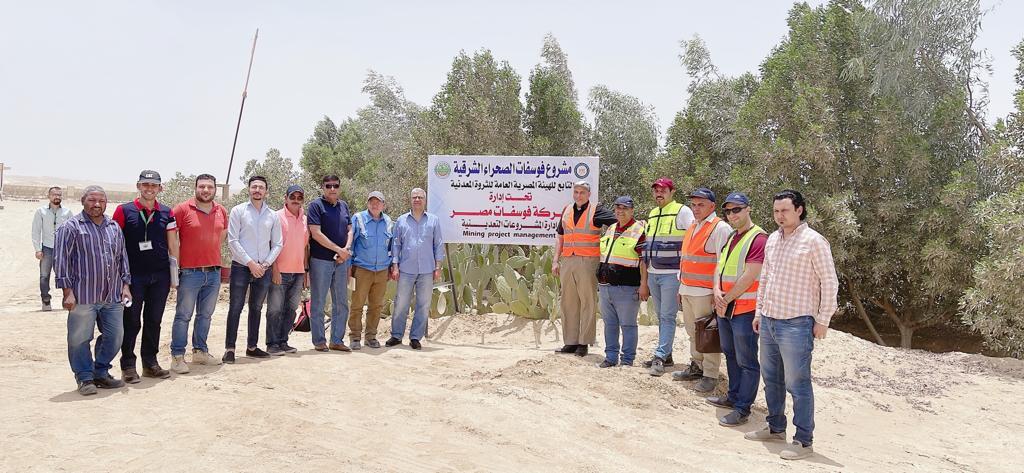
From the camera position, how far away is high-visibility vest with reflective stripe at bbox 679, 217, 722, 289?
549 centimetres

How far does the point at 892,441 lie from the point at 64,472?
5275 mm

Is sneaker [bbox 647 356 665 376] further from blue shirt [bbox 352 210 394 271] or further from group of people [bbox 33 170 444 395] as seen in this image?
blue shirt [bbox 352 210 394 271]

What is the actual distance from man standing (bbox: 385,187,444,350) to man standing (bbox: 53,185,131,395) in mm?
2713

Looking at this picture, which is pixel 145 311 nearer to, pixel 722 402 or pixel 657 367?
pixel 657 367

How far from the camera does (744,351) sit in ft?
16.0

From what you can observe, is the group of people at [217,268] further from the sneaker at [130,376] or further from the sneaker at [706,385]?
the sneaker at [706,385]

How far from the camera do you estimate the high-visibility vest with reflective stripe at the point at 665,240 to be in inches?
233

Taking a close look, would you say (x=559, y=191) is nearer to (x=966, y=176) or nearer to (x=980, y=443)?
(x=980, y=443)

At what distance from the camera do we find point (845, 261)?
1277cm

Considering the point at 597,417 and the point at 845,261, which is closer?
the point at 597,417

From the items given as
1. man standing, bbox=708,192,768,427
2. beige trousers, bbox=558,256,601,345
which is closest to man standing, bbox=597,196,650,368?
beige trousers, bbox=558,256,601,345

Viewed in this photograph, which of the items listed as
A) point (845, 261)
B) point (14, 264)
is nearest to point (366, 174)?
point (14, 264)

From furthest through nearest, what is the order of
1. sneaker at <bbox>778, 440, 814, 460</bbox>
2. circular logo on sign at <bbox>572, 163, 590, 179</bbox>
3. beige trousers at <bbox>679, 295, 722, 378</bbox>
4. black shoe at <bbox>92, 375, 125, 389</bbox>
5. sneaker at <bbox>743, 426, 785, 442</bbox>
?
circular logo on sign at <bbox>572, 163, 590, 179</bbox>
beige trousers at <bbox>679, 295, 722, 378</bbox>
black shoe at <bbox>92, 375, 125, 389</bbox>
sneaker at <bbox>743, 426, 785, 442</bbox>
sneaker at <bbox>778, 440, 814, 460</bbox>

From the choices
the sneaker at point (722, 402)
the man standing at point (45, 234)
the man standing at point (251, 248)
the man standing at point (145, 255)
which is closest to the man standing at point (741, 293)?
the sneaker at point (722, 402)
